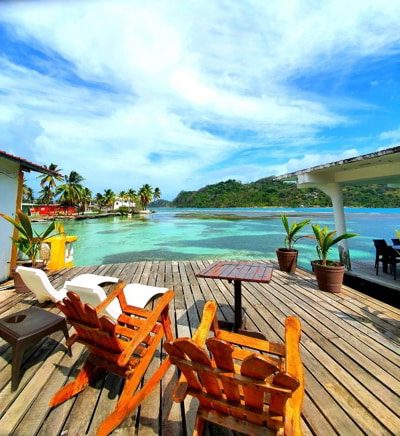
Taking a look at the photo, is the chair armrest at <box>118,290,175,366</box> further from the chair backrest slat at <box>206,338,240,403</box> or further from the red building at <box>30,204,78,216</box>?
the red building at <box>30,204,78,216</box>

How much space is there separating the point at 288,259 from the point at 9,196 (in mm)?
6460

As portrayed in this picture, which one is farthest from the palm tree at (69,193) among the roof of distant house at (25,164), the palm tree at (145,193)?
the roof of distant house at (25,164)

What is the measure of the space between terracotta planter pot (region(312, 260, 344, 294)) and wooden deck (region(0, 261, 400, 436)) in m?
0.26

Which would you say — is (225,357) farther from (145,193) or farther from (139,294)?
(145,193)

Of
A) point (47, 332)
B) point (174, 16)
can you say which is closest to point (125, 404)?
point (47, 332)

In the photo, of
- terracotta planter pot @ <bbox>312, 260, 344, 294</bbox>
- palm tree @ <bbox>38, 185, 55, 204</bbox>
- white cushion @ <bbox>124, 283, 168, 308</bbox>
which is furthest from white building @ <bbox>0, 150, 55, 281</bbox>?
palm tree @ <bbox>38, 185, 55, 204</bbox>

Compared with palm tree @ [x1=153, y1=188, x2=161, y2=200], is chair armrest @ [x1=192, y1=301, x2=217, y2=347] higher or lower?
→ lower


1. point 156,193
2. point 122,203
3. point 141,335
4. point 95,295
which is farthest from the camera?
point 156,193

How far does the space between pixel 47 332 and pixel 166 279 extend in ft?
9.95

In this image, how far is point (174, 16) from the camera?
254cm

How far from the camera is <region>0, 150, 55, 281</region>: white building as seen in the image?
5.04 metres

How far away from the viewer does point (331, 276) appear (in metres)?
4.40

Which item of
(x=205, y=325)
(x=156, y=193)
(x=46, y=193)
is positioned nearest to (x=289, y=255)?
(x=205, y=325)

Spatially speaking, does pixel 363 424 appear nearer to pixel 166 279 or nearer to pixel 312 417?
pixel 312 417
